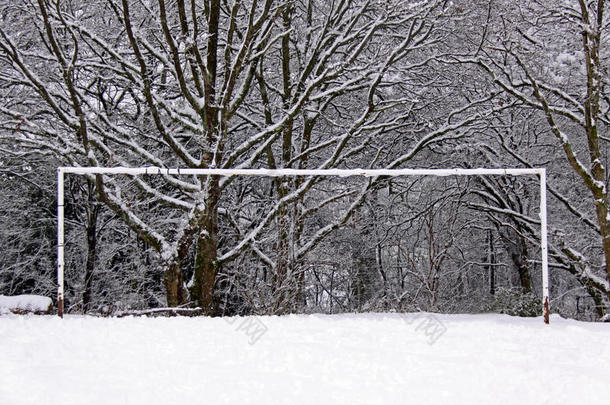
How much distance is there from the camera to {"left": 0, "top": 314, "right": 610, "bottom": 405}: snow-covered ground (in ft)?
9.50

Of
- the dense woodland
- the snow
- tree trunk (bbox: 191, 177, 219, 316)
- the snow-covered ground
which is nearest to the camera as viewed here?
the snow-covered ground

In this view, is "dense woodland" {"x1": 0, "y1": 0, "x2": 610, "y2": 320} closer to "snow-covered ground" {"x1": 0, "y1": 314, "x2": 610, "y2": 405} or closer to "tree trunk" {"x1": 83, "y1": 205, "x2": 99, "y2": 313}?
"tree trunk" {"x1": 83, "y1": 205, "x2": 99, "y2": 313}

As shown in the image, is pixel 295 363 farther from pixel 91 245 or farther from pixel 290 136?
pixel 91 245

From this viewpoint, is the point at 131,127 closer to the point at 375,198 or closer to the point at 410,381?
the point at 375,198

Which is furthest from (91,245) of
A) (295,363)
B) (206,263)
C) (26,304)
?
(295,363)

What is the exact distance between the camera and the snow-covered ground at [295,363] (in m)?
2.89

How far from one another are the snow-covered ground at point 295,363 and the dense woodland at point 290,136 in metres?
3.09

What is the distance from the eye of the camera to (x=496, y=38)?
1023cm

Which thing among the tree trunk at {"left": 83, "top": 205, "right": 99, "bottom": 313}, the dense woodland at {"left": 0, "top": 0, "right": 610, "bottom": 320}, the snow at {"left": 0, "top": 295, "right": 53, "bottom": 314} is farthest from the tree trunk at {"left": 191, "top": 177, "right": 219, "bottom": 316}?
the tree trunk at {"left": 83, "top": 205, "right": 99, "bottom": 313}

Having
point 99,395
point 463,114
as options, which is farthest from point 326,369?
point 463,114

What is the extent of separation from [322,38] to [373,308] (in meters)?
4.88

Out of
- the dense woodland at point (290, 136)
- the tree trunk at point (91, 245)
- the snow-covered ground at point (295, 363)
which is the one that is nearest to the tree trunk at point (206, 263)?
the dense woodland at point (290, 136)

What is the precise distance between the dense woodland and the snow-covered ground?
10.1ft

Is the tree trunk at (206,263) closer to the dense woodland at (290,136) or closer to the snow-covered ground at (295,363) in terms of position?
the dense woodland at (290,136)
